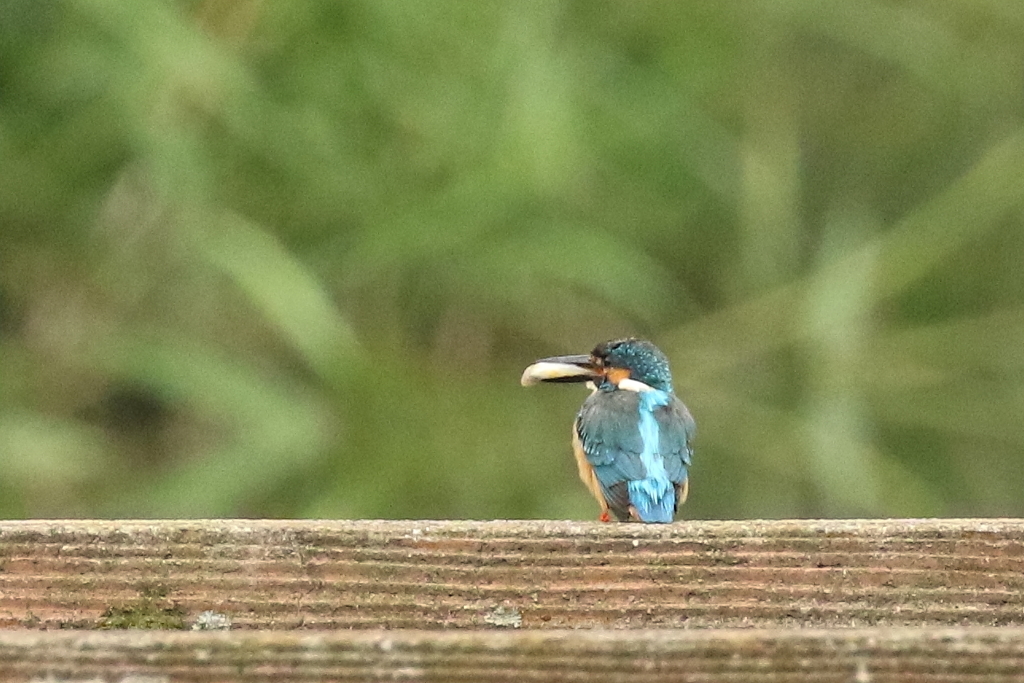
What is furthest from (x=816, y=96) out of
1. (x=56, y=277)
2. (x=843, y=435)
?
(x=56, y=277)

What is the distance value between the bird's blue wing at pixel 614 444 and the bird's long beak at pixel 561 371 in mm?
71

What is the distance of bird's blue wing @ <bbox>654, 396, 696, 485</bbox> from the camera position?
244 centimetres

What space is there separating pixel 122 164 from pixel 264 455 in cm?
62

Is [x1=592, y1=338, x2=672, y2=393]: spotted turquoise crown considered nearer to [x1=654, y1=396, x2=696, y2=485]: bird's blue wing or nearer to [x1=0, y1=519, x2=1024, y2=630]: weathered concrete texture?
[x1=654, y1=396, x2=696, y2=485]: bird's blue wing

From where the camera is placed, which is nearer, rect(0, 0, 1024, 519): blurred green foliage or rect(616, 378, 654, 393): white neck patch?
rect(0, 0, 1024, 519): blurred green foliage

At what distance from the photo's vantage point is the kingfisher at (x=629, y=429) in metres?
2.38

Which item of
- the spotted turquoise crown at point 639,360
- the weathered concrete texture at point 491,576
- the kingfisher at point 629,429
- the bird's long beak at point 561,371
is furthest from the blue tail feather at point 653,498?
the weathered concrete texture at point 491,576

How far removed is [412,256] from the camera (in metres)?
2.58

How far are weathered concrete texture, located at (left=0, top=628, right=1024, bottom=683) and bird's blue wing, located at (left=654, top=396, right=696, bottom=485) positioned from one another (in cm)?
143

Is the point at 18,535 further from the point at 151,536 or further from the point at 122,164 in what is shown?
the point at 122,164

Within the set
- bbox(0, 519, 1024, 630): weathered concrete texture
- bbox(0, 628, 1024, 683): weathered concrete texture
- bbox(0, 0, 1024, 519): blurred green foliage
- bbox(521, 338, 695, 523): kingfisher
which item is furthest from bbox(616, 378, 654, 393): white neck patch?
bbox(0, 628, 1024, 683): weathered concrete texture

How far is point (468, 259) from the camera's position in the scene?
267 centimetres

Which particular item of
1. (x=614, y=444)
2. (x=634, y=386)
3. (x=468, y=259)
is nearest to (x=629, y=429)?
(x=614, y=444)

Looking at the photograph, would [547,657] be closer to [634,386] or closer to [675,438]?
[675,438]
